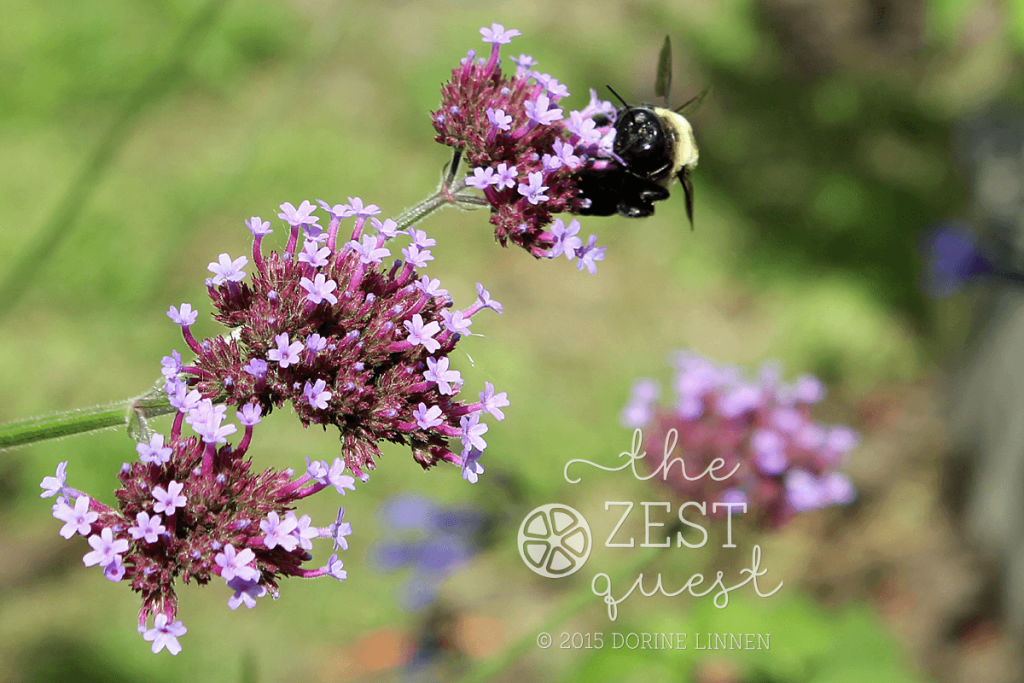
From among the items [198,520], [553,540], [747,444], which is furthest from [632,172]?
[553,540]

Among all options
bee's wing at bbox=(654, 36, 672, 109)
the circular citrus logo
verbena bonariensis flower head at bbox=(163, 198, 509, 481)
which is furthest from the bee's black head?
the circular citrus logo

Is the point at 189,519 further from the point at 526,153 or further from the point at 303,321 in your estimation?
the point at 526,153

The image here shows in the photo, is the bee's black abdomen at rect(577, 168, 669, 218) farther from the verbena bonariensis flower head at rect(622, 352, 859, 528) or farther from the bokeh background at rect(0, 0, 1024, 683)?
the bokeh background at rect(0, 0, 1024, 683)

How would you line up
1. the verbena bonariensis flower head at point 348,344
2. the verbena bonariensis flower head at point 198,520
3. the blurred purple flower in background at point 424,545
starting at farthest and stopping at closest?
the blurred purple flower in background at point 424,545
the verbena bonariensis flower head at point 348,344
the verbena bonariensis flower head at point 198,520

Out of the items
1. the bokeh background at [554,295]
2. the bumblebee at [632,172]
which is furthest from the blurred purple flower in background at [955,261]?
the bumblebee at [632,172]

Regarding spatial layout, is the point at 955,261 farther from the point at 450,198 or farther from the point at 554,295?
the point at 450,198

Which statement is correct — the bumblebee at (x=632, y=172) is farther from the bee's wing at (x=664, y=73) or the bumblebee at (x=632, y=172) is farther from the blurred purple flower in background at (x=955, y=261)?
the blurred purple flower in background at (x=955, y=261)
